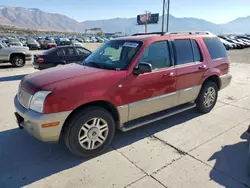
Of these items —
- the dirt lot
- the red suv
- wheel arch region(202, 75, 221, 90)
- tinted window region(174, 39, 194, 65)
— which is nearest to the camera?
the dirt lot

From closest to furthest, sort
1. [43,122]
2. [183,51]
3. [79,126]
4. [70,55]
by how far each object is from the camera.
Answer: [43,122] < [79,126] < [183,51] < [70,55]

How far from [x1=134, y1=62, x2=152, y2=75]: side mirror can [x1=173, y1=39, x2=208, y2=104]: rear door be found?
98 cm

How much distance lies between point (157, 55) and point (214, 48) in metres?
1.92

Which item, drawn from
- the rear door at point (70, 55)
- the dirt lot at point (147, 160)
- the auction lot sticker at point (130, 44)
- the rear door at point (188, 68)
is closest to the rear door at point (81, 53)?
the rear door at point (70, 55)

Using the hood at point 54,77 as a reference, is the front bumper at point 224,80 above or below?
below

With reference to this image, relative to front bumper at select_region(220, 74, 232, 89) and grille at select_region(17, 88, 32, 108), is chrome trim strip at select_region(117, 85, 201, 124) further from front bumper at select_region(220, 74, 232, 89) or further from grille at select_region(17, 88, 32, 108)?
grille at select_region(17, 88, 32, 108)

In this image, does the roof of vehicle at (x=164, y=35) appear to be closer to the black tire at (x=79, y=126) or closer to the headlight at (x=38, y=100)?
the black tire at (x=79, y=126)

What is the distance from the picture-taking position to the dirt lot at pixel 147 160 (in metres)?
2.79

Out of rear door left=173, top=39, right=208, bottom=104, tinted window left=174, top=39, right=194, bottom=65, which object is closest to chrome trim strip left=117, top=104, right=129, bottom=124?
rear door left=173, top=39, right=208, bottom=104

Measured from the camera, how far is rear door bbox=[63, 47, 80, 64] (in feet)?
32.2

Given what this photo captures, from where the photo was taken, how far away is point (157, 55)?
3887 mm

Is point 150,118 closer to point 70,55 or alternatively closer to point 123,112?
point 123,112

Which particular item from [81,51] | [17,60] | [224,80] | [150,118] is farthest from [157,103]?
[17,60]

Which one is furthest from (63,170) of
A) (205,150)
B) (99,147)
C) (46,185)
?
(205,150)
